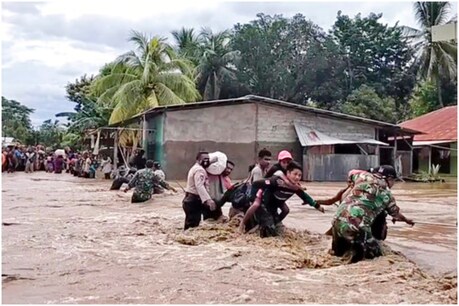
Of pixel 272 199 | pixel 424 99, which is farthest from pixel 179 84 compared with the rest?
pixel 272 199

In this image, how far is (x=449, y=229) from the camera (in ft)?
32.4

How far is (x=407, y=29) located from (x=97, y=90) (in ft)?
72.3

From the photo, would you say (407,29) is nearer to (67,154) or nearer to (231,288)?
(67,154)

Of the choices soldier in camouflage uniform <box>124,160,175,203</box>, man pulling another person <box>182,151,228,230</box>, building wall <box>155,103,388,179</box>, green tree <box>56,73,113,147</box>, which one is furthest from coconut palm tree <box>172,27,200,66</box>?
man pulling another person <box>182,151,228,230</box>

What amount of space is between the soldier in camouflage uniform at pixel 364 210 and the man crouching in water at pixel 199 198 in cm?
261

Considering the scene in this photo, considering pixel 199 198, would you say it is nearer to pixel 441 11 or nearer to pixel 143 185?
pixel 143 185

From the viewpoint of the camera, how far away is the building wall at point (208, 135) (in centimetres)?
2558

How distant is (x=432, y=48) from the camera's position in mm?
38375

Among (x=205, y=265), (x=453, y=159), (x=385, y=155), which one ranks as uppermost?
(x=385, y=155)

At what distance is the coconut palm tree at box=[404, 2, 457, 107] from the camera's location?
3781 centimetres

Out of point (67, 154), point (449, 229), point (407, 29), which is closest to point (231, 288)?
point (449, 229)

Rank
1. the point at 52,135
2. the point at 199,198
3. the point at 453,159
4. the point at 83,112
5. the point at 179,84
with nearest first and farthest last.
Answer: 1. the point at 199,198
2. the point at 179,84
3. the point at 453,159
4. the point at 83,112
5. the point at 52,135

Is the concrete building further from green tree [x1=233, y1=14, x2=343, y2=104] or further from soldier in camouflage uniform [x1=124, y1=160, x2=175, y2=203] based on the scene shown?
green tree [x1=233, y1=14, x2=343, y2=104]

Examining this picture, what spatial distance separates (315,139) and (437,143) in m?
7.70
